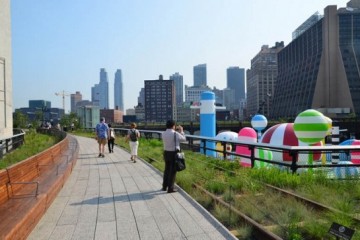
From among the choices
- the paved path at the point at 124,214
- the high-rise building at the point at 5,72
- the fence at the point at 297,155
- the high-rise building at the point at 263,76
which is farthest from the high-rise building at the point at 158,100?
the paved path at the point at 124,214

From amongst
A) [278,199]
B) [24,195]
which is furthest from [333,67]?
[24,195]

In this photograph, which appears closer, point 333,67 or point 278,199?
point 278,199

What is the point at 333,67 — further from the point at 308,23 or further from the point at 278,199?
the point at 278,199

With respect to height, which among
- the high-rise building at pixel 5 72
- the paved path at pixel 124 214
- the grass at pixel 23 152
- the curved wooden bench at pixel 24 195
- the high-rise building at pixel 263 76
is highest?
the high-rise building at pixel 263 76

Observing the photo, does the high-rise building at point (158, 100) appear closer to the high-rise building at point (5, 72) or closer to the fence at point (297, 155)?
the high-rise building at point (5, 72)

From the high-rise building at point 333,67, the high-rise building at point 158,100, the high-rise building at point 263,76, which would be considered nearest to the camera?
the high-rise building at point 333,67

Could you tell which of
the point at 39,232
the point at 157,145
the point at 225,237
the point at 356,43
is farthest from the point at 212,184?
the point at 356,43

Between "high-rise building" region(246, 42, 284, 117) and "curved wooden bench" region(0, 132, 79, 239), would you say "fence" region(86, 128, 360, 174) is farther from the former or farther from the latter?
"high-rise building" region(246, 42, 284, 117)

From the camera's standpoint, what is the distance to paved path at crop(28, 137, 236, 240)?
594 centimetres

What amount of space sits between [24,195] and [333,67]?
405 feet

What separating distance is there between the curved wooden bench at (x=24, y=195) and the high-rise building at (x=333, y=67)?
4205 inches

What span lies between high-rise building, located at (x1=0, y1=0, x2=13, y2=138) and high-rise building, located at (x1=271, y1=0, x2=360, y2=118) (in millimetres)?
92945

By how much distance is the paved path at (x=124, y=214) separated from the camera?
19.5 ft

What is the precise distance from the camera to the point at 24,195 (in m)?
7.19
